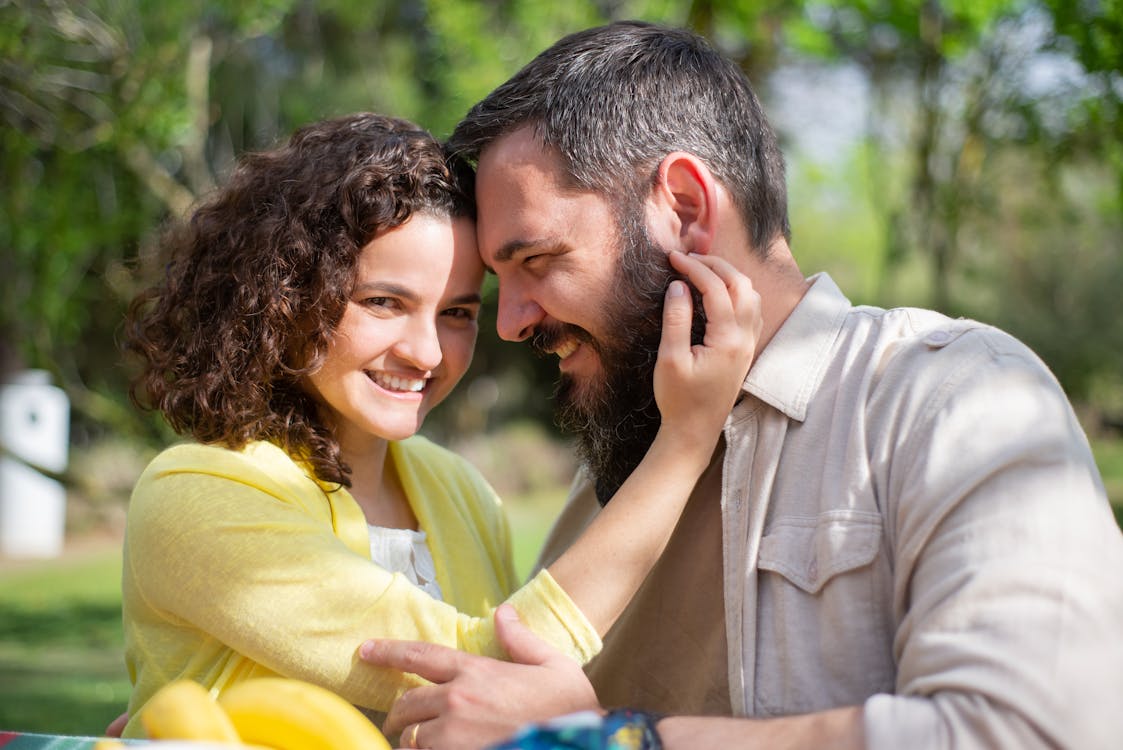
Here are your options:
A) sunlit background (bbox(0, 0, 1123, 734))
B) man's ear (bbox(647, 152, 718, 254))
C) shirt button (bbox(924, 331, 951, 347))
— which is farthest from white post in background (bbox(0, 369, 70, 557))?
shirt button (bbox(924, 331, 951, 347))

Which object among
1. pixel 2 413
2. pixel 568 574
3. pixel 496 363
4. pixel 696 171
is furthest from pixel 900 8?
pixel 496 363

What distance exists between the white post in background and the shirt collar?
13.1 metres

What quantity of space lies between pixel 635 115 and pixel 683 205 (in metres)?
0.25

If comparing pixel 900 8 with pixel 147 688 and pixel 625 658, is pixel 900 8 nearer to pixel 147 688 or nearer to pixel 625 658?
pixel 625 658

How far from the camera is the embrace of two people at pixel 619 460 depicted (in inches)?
79.9

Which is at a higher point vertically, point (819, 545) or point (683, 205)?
point (683, 205)

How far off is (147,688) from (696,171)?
180cm

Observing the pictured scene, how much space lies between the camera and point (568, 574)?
7.97 ft

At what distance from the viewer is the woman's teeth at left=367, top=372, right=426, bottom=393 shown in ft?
9.70

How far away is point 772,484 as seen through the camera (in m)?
2.56

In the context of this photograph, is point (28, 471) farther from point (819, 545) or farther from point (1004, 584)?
point (1004, 584)

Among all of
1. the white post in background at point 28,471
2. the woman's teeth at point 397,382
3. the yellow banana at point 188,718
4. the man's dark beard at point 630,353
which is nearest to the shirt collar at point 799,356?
the man's dark beard at point 630,353

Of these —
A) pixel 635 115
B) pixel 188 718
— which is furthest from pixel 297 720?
pixel 635 115

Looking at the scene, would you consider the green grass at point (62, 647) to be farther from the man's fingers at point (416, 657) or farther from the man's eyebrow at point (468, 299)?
the man's fingers at point (416, 657)
